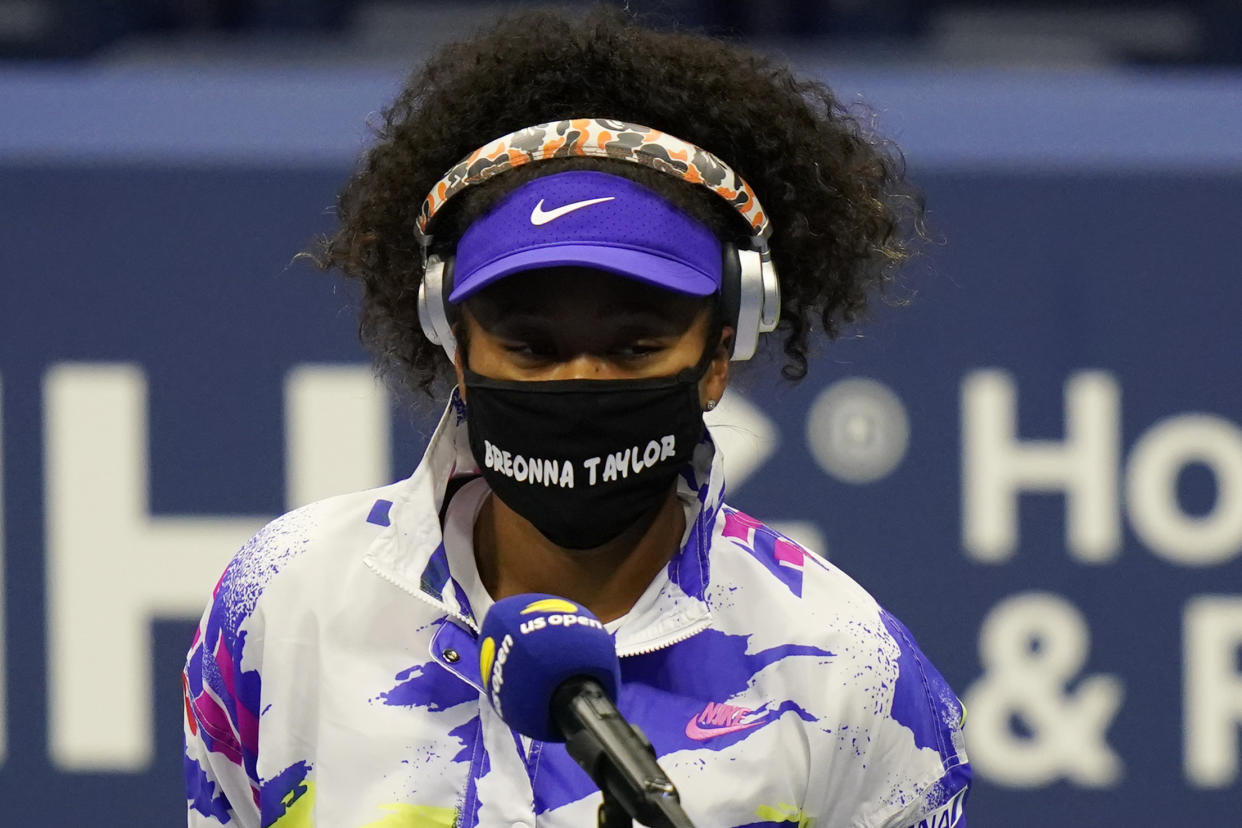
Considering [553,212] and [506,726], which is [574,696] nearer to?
[506,726]

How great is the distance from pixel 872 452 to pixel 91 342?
58.1 inches

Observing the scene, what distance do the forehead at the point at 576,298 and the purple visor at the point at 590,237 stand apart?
23mm

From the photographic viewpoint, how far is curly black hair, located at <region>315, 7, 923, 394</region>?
1582 mm

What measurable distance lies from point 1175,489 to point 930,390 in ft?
1.58

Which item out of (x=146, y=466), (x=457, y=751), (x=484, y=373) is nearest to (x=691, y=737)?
(x=457, y=751)

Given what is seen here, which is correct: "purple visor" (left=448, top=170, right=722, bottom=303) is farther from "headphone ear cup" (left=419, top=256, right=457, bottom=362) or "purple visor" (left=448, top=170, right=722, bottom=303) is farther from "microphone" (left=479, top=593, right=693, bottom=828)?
"microphone" (left=479, top=593, right=693, bottom=828)

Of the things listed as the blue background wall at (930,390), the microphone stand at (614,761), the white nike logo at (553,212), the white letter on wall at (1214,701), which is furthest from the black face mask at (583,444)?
the white letter on wall at (1214,701)

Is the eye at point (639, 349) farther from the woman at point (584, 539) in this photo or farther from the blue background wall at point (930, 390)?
the blue background wall at point (930, 390)

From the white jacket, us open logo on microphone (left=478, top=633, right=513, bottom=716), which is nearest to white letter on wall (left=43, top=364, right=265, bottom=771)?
the white jacket

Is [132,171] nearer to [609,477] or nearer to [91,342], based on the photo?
[91,342]

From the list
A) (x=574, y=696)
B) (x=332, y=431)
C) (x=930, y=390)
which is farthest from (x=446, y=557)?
(x=930, y=390)

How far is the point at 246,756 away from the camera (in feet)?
5.29

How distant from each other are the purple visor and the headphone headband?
0.03 metres

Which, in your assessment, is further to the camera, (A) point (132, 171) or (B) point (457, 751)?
(A) point (132, 171)
